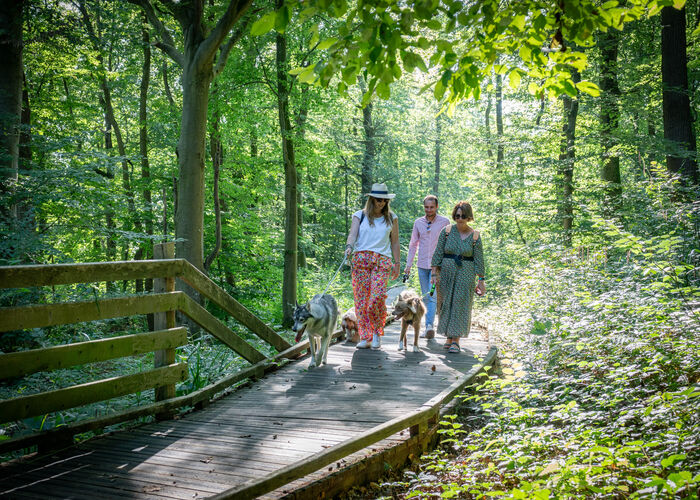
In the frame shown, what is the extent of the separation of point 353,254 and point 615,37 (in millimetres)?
9182

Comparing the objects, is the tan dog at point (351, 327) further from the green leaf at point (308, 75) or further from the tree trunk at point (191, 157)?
the green leaf at point (308, 75)

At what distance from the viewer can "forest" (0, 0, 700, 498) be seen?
11.2ft

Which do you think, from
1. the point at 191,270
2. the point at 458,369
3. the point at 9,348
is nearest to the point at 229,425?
the point at 191,270

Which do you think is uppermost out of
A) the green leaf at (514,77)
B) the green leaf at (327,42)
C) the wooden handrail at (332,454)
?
the green leaf at (514,77)

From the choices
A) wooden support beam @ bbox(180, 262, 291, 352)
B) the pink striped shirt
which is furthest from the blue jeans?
wooden support beam @ bbox(180, 262, 291, 352)

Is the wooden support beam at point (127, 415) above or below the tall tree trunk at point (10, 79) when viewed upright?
below

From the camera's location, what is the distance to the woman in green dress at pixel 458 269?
746 centimetres

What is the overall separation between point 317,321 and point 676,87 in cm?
909

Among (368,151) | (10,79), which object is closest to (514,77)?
(10,79)

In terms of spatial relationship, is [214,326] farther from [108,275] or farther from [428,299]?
[428,299]

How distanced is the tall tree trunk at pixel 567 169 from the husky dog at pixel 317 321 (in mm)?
8595

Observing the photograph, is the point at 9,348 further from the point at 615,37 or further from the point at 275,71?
the point at 615,37

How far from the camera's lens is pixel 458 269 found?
7.53m

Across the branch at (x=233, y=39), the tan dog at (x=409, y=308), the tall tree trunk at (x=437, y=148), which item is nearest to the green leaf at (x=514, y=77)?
the tan dog at (x=409, y=308)
